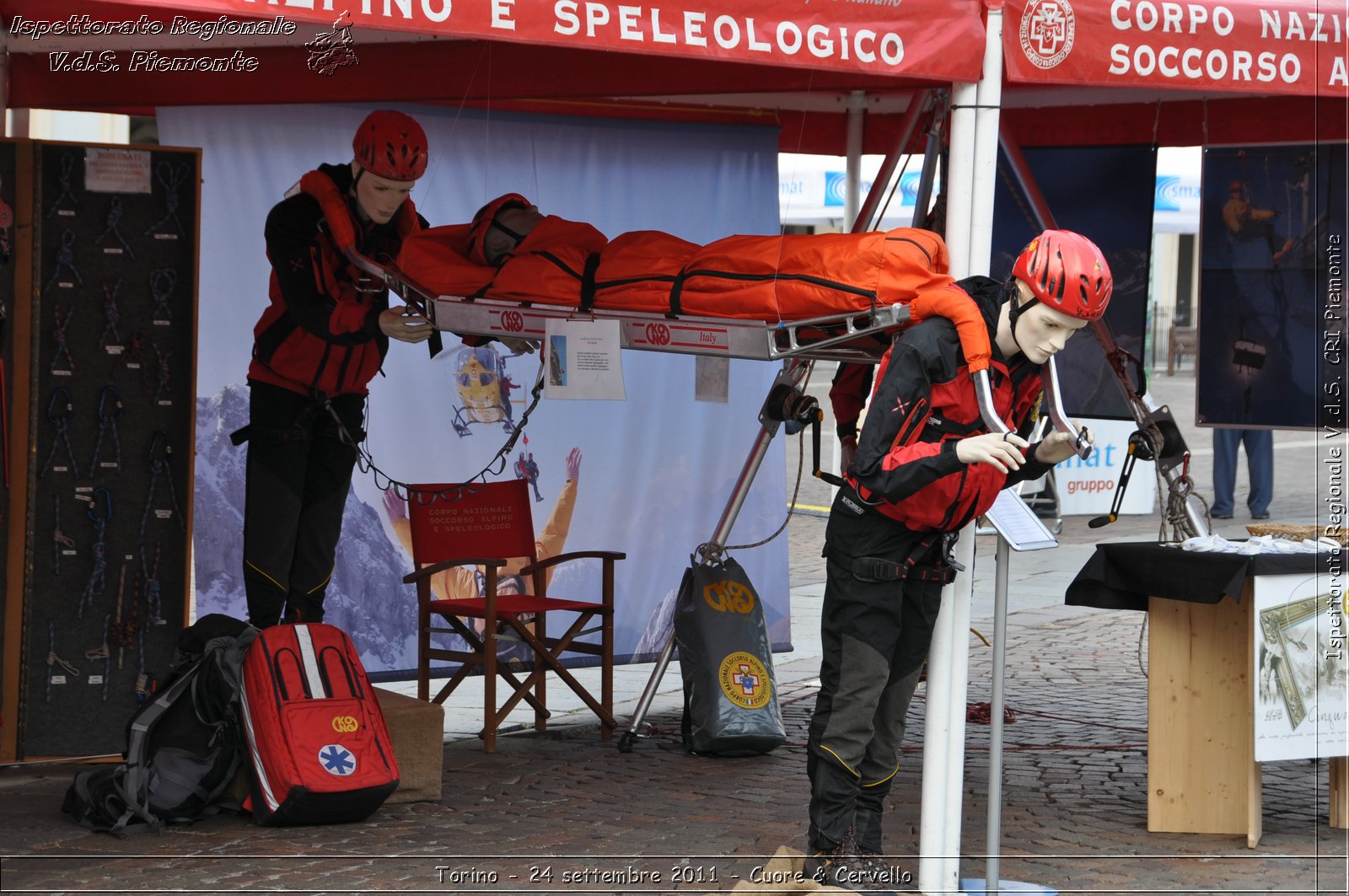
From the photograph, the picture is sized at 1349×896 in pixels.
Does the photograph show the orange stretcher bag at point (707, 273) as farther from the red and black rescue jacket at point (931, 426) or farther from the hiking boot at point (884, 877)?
the hiking boot at point (884, 877)

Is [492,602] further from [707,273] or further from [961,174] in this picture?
[961,174]

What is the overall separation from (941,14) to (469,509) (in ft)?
9.63

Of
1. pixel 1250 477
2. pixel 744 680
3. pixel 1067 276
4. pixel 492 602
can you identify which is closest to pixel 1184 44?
pixel 1067 276

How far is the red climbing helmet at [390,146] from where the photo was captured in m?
5.31

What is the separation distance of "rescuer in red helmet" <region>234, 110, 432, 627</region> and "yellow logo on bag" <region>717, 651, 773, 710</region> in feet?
5.11

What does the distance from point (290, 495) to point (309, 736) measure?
1.05 meters

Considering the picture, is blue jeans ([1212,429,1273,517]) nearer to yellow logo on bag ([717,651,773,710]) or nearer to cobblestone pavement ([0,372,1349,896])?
cobblestone pavement ([0,372,1349,896])

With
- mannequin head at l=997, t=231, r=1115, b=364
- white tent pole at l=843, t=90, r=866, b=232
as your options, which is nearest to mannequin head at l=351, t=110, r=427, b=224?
white tent pole at l=843, t=90, r=866, b=232

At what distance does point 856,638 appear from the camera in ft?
14.0

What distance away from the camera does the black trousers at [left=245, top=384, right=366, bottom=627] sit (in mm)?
5531

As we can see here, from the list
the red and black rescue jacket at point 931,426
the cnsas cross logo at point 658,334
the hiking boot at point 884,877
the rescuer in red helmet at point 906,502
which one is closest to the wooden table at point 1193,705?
the rescuer in red helmet at point 906,502

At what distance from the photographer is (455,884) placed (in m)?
4.32

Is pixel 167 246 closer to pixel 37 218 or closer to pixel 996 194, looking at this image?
pixel 37 218

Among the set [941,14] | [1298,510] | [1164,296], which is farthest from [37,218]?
[1164,296]
